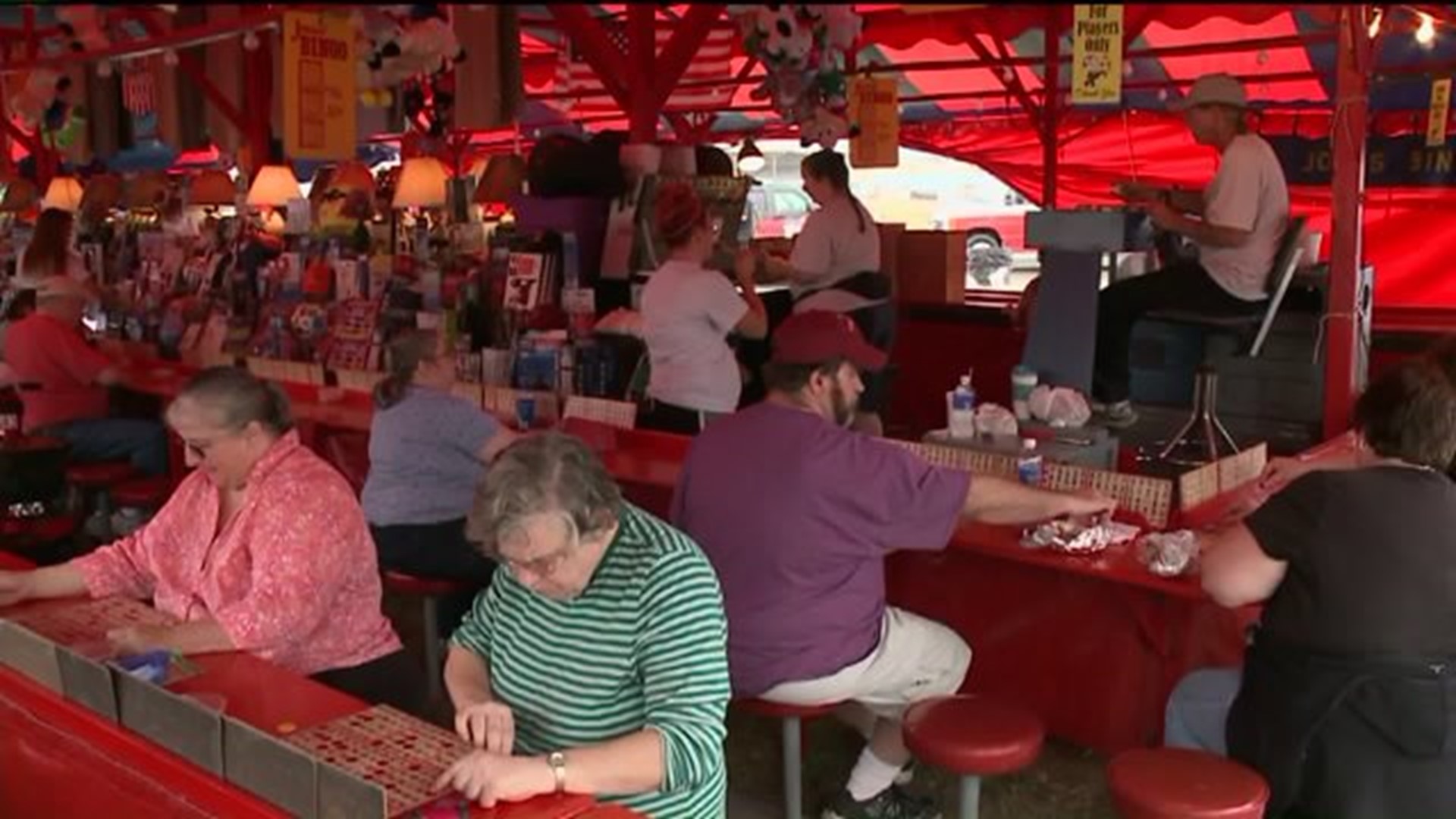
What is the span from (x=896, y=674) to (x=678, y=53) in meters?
4.00

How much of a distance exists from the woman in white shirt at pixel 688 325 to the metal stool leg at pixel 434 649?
4.22 ft

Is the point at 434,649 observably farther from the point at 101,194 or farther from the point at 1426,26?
the point at 101,194

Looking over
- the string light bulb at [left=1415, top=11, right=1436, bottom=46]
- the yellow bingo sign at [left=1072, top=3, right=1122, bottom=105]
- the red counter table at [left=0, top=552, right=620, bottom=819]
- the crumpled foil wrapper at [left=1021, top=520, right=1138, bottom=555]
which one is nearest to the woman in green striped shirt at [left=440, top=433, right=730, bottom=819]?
the red counter table at [left=0, top=552, right=620, bottom=819]

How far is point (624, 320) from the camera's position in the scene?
18.6ft

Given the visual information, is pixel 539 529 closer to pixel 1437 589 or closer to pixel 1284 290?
pixel 1437 589

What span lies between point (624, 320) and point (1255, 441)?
276 cm

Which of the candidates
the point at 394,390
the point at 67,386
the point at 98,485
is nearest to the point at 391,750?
the point at 394,390

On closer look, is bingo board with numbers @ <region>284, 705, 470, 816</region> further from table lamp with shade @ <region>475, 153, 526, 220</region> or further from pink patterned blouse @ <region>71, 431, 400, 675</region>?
table lamp with shade @ <region>475, 153, 526, 220</region>

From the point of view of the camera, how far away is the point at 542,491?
7.54 feet

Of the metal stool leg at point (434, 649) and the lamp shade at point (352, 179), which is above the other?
the lamp shade at point (352, 179)

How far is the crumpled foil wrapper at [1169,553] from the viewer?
326 centimetres

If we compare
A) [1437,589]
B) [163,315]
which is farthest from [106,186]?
[1437,589]

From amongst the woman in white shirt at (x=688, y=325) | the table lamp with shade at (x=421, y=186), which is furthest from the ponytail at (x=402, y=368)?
the table lamp with shade at (x=421, y=186)

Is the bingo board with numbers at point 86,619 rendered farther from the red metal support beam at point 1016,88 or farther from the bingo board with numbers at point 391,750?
the red metal support beam at point 1016,88
